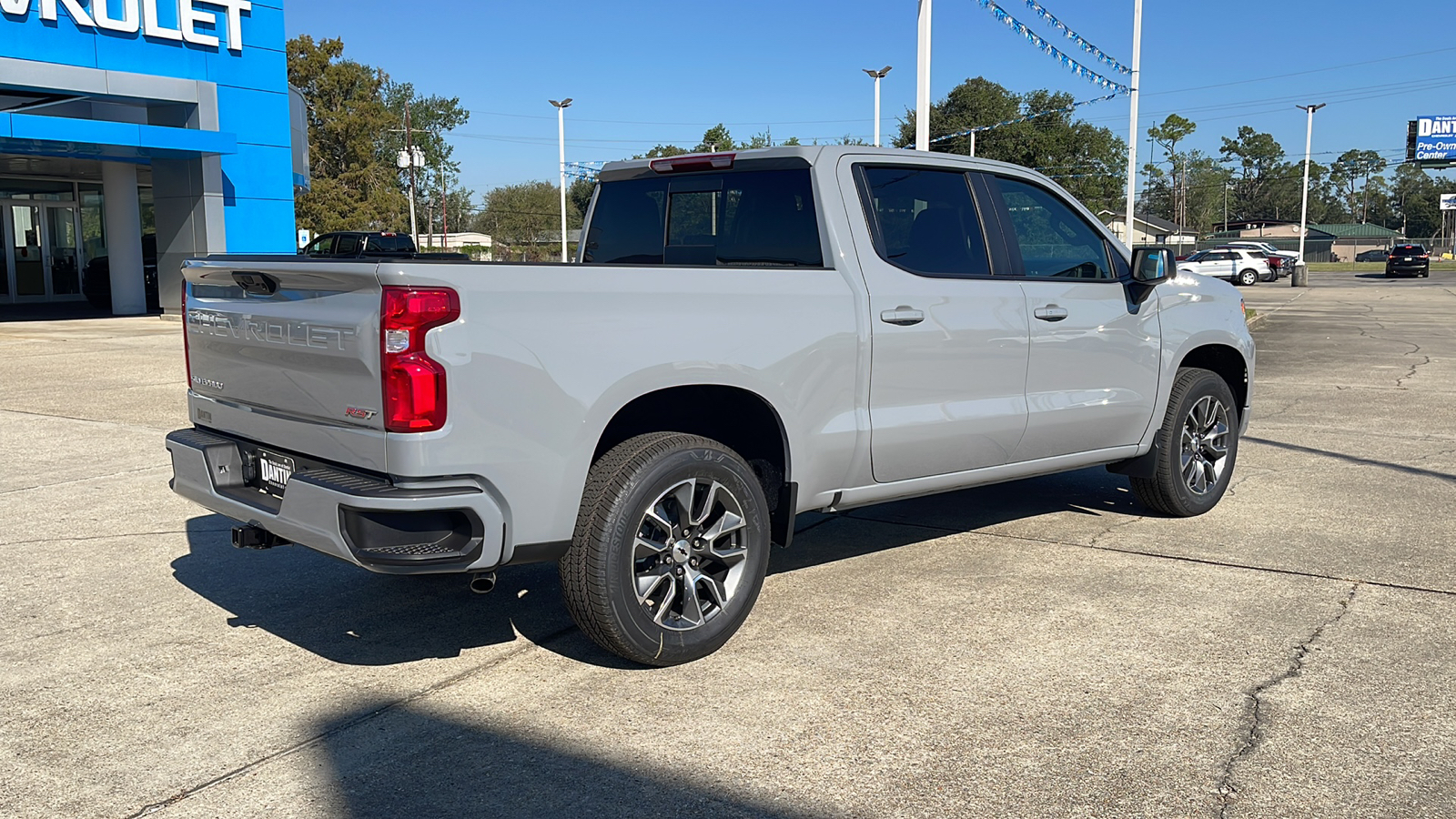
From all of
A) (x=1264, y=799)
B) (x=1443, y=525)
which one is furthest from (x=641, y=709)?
(x=1443, y=525)

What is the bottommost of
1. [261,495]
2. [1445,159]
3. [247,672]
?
[247,672]

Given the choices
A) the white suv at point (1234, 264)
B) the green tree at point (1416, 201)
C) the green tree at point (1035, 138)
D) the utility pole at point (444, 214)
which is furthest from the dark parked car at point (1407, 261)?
the green tree at point (1416, 201)

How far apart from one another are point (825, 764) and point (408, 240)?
2531 centimetres

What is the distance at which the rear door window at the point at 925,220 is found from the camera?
524 cm

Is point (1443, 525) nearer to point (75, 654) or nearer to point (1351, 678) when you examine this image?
point (1351, 678)

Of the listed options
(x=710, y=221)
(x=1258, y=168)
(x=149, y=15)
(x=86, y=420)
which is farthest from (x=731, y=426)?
(x=1258, y=168)

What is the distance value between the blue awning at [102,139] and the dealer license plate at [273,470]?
1839 centimetres

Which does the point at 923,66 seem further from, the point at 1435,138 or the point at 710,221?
the point at 1435,138

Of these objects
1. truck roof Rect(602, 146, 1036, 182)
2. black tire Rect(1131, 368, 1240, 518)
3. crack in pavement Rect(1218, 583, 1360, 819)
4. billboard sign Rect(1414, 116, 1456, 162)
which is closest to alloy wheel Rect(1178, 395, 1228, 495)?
black tire Rect(1131, 368, 1240, 518)

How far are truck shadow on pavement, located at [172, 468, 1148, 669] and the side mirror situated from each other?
5.13 feet

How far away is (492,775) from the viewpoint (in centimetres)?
354

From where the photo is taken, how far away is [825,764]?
11.8 feet

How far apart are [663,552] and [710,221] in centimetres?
184

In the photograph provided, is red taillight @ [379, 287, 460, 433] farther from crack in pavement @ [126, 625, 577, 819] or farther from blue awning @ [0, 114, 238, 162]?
blue awning @ [0, 114, 238, 162]
